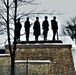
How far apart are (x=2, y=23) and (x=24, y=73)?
270 centimetres

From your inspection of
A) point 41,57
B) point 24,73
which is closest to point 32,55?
point 41,57

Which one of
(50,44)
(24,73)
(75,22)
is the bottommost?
(24,73)

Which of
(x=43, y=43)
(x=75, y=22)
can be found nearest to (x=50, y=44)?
(x=43, y=43)

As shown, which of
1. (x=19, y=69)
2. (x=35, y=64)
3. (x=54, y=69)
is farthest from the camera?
(x=54, y=69)

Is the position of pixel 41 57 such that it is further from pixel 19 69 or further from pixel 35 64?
pixel 19 69

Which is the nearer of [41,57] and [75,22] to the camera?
[41,57]

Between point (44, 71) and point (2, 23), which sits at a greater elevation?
point (2, 23)

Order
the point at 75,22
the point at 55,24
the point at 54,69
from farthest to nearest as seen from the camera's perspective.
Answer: the point at 75,22 → the point at 55,24 → the point at 54,69

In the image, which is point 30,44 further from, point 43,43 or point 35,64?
point 35,64

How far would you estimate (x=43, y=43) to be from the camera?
2748 centimetres

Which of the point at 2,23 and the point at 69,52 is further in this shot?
the point at 69,52

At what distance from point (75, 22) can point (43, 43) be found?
115 ft

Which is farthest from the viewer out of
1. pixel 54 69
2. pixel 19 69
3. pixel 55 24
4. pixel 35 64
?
pixel 55 24

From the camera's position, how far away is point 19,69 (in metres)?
20.7
